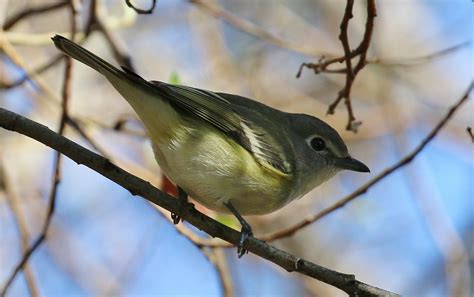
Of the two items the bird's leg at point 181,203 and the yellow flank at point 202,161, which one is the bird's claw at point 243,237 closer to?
the bird's leg at point 181,203

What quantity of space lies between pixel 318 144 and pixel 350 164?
0.84 ft

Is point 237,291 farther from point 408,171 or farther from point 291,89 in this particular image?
point 291,89

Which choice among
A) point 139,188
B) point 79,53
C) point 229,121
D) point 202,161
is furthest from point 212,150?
point 79,53

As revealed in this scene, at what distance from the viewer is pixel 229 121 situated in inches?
150

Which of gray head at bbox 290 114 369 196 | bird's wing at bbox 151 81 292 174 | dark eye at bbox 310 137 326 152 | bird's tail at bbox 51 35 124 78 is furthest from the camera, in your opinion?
dark eye at bbox 310 137 326 152

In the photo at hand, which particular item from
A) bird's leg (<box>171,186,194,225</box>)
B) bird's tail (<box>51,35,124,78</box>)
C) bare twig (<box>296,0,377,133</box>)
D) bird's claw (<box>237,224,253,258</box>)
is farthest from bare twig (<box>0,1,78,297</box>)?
bare twig (<box>296,0,377,133</box>)

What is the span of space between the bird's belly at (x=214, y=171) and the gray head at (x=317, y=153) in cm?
45

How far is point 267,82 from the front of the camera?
7.42m

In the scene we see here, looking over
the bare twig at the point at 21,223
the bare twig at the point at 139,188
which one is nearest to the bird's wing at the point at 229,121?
the bare twig at the point at 139,188

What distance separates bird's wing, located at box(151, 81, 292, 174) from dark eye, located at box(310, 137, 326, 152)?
16.7 inches

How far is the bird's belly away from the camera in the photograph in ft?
11.7

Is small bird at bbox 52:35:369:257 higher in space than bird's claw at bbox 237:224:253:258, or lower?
higher

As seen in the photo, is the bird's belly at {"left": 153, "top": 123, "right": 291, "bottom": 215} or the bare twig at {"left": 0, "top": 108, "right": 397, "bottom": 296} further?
the bird's belly at {"left": 153, "top": 123, "right": 291, "bottom": 215}

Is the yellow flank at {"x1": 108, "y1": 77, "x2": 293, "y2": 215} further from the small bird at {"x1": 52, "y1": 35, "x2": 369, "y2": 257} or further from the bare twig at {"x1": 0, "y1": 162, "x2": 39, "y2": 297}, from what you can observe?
the bare twig at {"x1": 0, "y1": 162, "x2": 39, "y2": 297}
